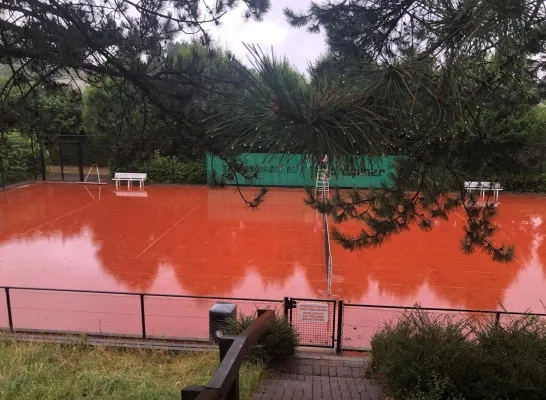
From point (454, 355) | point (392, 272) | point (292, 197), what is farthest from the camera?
point (292, 197)

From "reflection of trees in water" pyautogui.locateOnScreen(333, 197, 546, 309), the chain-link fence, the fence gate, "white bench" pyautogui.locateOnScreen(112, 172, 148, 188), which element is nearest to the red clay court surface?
"reflection of trees in water" pyautogui.locateOnScreen(333, 197, 546, 309)

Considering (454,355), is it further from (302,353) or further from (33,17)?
(33,17)

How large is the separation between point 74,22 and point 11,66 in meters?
0.90

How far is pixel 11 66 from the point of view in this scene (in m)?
4.03

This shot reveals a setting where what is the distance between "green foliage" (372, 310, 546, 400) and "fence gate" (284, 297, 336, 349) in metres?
1.53

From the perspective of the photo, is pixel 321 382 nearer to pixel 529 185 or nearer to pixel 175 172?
pixel 175 172

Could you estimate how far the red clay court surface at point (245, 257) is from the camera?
28.7 ft

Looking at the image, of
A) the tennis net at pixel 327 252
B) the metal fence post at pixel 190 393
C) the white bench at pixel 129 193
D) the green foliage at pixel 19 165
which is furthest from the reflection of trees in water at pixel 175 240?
the metal fence post at pixel 190 393

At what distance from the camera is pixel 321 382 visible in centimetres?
488

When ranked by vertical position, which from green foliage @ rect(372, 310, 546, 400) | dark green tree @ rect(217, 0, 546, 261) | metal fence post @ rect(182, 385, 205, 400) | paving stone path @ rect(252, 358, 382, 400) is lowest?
paving stone path @ rect(252, 358, 382, 400)

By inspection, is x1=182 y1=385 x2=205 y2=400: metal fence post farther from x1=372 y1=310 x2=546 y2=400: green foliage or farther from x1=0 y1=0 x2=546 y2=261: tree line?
x1=372 y1=310 x2=546 y2=400: green foliage

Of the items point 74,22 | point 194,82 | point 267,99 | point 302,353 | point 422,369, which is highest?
point 74,22

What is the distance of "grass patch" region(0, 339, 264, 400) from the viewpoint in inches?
168

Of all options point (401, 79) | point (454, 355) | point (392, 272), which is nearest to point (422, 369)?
point (454, 355)
